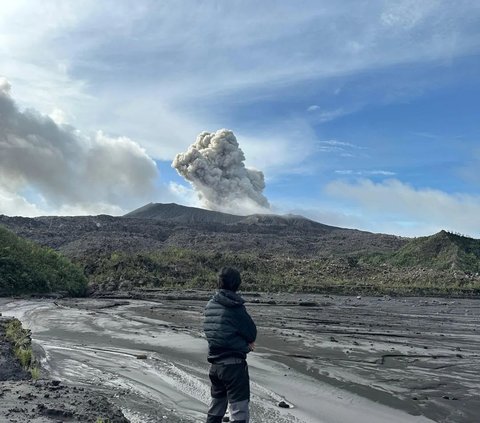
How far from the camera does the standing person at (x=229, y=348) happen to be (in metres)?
6.43

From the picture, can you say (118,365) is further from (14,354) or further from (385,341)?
(385,341)

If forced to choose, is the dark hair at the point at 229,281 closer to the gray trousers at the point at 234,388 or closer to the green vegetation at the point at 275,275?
the gray trousers at the point at 234,388

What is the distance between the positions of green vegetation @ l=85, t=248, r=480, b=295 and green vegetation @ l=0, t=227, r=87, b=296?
2594 millimetres

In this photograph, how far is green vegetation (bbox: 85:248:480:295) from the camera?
37.8 metres

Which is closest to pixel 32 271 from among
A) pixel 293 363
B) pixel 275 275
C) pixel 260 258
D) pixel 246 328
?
pixel 275 275

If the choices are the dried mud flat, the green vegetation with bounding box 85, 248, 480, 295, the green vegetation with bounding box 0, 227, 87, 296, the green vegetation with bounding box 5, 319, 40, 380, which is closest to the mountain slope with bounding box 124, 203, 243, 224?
the green vegetation with bounding box 85, 248, 480, 295

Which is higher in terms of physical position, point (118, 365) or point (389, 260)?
point (389, 260)

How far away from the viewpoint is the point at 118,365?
11.8 metres

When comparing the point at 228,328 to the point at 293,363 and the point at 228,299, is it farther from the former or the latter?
the point at 293,363

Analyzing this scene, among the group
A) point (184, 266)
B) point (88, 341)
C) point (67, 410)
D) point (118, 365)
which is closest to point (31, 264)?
point (184, 266)

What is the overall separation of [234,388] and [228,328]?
2.51ft

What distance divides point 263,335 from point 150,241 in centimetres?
4902

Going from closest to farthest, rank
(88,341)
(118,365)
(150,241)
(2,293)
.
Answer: (118,365)
(88,341)
(2,293)
(150,241)

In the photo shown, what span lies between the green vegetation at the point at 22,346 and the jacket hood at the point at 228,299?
472cm
